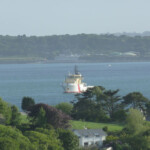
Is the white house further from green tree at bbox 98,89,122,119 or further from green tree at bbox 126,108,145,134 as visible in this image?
green tree at bbox 98,89,122,119

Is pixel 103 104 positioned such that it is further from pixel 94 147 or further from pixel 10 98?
pixel 10 98

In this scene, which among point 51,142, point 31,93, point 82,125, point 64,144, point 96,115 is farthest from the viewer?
point 31,93

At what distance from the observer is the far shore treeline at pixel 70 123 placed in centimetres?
2552

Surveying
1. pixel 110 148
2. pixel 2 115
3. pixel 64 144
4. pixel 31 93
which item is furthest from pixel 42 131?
pixel 31 93

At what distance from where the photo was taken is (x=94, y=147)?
95.8 ft

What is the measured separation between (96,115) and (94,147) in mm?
9948

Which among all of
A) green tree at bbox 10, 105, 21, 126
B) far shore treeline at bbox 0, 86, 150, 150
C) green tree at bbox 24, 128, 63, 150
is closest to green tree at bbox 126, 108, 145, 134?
far shore treeline at bbox 0, 86, 150, 150

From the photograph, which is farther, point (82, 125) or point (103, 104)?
point (103, 104)

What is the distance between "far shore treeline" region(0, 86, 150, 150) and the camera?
25516mm

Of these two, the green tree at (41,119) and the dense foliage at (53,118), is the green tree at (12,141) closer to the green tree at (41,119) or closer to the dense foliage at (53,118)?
the green tree at (41,119)

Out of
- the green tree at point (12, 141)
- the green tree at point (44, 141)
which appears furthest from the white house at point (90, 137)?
the green tree at point (12, 141)

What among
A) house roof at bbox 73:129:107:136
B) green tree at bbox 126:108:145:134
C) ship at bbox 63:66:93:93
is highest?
green tree at bbox 126:108:145:134

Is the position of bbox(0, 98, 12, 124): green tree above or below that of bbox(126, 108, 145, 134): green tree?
above

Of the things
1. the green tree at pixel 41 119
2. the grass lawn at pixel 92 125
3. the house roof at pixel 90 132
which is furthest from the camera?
the grass lawn at pixel 92 125
